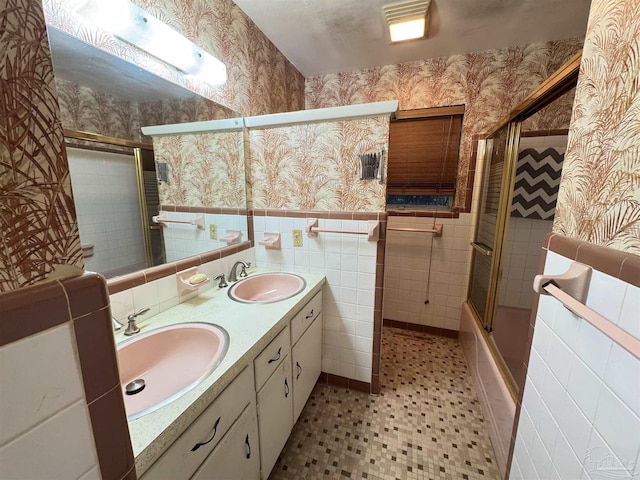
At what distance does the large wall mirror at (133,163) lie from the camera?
862mm

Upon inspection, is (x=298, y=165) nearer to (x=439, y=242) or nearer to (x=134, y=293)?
(x=134, y=293)

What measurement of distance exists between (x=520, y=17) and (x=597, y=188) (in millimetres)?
1774

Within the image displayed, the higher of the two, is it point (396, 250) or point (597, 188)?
point (597, 188)

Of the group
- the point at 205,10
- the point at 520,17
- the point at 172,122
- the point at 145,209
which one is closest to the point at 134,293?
the point at 145,209

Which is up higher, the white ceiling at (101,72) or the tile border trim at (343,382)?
the white ceiling at (101,72)

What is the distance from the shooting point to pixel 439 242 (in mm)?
2326

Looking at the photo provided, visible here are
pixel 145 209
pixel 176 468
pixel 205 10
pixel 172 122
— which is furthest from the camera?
pixel 205 10

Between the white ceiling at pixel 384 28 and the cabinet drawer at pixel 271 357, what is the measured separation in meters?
1.91

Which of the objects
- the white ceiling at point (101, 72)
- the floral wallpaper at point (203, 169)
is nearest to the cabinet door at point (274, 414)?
the floral wallpaper at point (203, 169)

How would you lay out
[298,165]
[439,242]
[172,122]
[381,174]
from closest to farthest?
[172,122] < [381,174] < [298,165] < [439,242]

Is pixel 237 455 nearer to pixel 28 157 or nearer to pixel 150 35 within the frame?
pixel 28 157

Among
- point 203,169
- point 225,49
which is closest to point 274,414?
point 203,169

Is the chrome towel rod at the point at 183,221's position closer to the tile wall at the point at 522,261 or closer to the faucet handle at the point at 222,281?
the faucet handle at the point at 222,281

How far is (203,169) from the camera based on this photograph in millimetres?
1445
